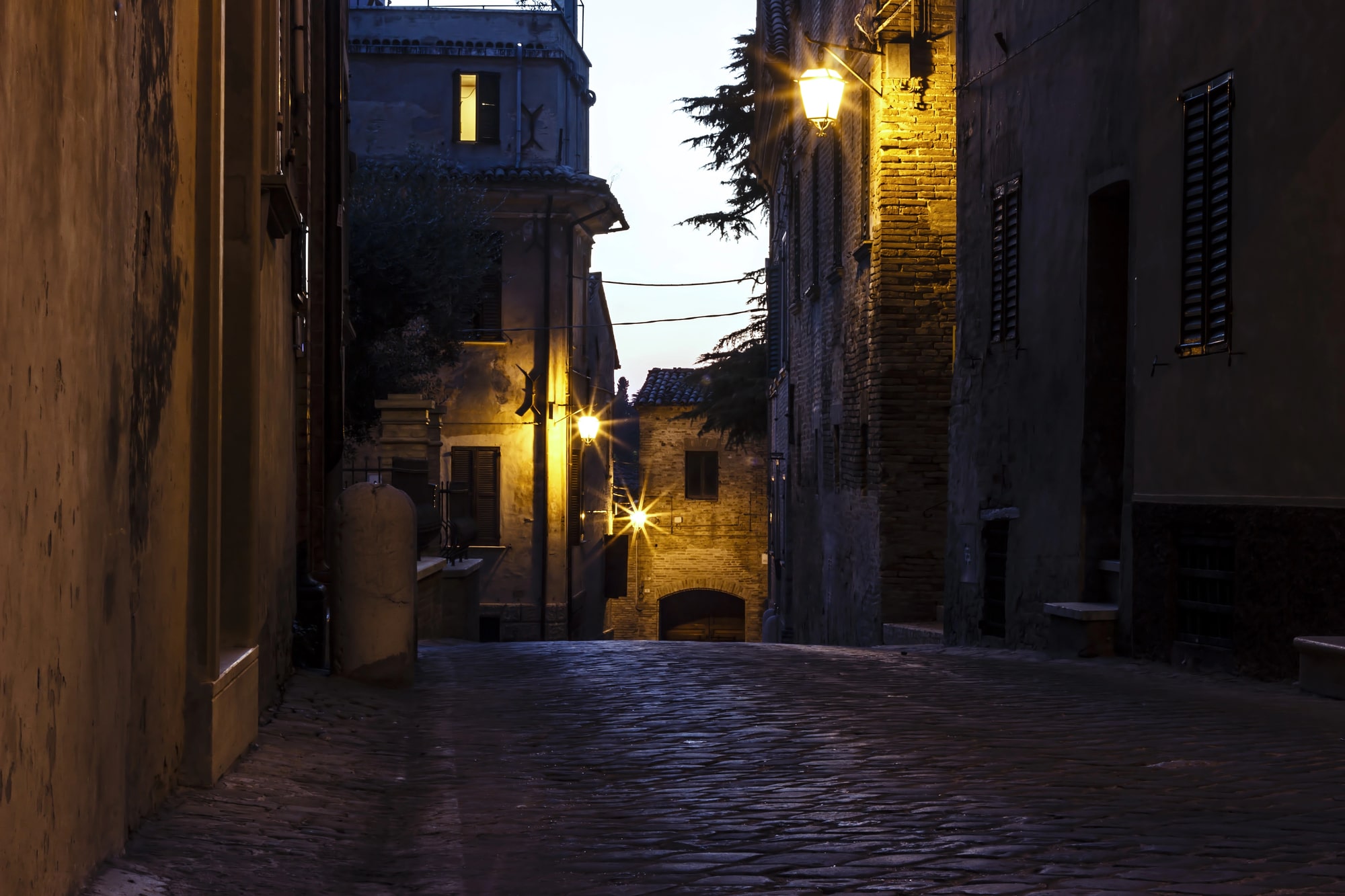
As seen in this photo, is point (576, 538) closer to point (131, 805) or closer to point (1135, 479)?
point (1135, 479)

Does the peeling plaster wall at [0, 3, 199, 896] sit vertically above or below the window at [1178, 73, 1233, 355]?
below

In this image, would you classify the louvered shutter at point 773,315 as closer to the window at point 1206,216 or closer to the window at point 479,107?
the window at point 479,107

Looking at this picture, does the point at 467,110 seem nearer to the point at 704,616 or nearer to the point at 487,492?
the point at 487,492

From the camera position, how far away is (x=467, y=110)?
97.9 ft

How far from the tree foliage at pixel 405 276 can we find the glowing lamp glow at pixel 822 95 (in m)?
7.08

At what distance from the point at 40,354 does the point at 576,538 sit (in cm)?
2647

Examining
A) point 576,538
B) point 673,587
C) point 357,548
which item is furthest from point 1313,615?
point 673,587

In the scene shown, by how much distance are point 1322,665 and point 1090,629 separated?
291 cm

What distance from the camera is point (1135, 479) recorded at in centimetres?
1102

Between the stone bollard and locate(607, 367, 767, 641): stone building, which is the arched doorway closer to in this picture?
locate(607, 367, 767, 641): stone building

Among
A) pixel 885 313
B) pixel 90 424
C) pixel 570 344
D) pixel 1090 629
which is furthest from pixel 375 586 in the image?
pixel 570 344

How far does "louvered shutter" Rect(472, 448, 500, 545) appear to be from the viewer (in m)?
28.9

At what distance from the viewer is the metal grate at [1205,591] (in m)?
9.91

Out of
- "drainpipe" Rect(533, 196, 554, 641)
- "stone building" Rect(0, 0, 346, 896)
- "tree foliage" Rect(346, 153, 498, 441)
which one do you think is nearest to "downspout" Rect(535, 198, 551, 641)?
"drainpipe" Rect(533, 196, 554, 641)
